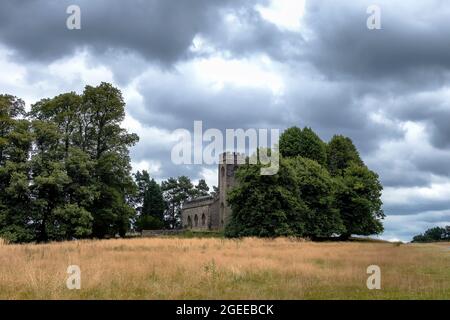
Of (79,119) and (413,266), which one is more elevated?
(79,119)

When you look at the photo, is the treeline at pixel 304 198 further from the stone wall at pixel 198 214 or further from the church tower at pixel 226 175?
the stone wall at pixel 198 214

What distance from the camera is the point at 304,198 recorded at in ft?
182

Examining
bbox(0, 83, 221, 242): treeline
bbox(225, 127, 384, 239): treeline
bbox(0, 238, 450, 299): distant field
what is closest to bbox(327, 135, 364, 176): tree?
bbox(225, 127, 384, 239): treeline

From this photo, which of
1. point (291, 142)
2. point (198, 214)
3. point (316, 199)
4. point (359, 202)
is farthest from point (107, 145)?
point (198, 214)

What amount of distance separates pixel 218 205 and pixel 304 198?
3494cm

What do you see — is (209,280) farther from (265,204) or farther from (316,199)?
(316,199)

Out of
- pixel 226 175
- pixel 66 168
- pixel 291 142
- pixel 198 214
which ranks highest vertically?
pixel 291 142

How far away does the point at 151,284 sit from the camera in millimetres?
→ 14234

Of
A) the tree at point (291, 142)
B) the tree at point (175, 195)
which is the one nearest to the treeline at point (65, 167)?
the tree at point (291, 142)

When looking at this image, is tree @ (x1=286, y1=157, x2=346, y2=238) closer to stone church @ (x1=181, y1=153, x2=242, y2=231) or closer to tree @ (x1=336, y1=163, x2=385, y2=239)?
tree @ (x1=336, y1=163, x2=385, y2=239)
